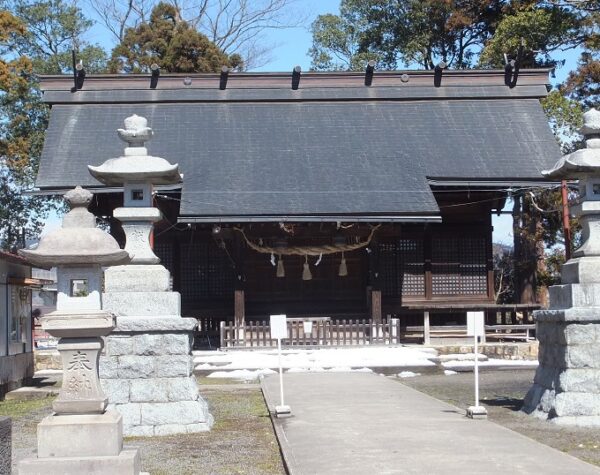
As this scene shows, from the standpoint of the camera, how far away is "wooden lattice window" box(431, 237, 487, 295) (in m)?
24.7

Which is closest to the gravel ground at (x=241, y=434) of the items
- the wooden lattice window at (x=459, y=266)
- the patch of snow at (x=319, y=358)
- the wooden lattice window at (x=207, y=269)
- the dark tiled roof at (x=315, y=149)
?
the patch of snow at (x=319, y=358)

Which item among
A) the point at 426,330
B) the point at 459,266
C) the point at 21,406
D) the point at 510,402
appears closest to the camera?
the point at 510,402

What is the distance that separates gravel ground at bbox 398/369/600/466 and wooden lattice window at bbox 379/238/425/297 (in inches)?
214

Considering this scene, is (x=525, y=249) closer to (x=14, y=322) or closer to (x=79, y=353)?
(x=14, y=322)

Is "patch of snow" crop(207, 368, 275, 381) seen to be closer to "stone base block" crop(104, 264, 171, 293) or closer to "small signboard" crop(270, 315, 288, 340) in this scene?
"small signboard" crop(270, 315, 288, 340)

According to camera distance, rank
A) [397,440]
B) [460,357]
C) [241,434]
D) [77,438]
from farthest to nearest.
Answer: [460,357] < [241,434] < [397,440] < [77,438]

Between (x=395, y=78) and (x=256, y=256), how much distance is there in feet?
26.7

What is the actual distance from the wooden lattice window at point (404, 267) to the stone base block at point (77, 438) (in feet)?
56.3

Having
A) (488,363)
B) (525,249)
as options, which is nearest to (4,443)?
(488,363)

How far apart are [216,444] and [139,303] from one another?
2.43 metres

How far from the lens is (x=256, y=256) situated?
2433 centimetres

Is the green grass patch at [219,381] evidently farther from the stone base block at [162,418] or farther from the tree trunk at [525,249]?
the tree trunk at [525,249]

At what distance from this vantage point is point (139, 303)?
12.0m

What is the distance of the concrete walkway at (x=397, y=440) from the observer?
8.66 m
